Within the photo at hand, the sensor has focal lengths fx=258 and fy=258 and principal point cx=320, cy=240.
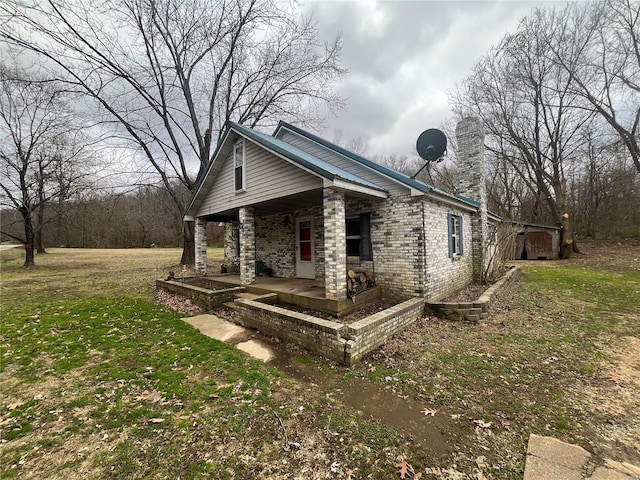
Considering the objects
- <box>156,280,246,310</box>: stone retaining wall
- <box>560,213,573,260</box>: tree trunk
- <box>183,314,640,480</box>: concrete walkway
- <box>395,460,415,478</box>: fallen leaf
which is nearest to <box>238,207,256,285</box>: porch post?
<box>156,280,246,310</box>: stone retaining wall

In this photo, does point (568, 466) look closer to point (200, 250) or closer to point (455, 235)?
point (455, 235)

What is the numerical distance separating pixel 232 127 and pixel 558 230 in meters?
23.0

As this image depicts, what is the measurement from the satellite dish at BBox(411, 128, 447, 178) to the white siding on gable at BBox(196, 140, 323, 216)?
4468 mm

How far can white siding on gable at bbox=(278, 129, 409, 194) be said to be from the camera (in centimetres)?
697

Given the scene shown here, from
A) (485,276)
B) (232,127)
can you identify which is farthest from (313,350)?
(485,276)

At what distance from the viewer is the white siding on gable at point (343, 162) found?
6969 millimetres

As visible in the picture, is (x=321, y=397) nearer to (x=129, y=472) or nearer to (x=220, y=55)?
(x=129, y=472)

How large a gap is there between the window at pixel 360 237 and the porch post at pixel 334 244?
63.9 inches

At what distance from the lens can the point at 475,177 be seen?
34.8 ft

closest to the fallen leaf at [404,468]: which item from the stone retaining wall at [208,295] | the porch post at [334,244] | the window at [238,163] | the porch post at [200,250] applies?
the porch post at [334,244]

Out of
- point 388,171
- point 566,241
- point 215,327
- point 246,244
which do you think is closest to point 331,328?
point 215,327

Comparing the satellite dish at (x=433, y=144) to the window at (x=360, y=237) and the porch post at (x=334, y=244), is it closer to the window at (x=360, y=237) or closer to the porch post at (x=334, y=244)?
the window at (x=360, y=237)

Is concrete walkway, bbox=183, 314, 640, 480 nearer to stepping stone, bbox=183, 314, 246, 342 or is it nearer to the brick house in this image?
the brick house

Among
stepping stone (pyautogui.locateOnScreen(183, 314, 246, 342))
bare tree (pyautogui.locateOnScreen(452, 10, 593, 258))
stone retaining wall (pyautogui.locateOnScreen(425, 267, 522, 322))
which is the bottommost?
stepping stone (pyautogui.locateOnScreen(183, 314, 246, 342))
